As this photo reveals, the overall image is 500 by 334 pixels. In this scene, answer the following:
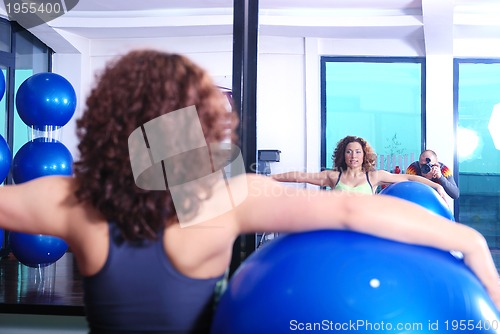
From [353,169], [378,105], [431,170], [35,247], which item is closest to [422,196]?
[353,169]

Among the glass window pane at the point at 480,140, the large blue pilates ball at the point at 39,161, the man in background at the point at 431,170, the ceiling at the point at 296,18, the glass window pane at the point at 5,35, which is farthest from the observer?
the glass window pane at the point at 480,140

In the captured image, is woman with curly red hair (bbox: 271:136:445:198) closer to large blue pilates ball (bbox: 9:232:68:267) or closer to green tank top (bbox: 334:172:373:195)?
green tank top (bbox: 334:172:373:195)

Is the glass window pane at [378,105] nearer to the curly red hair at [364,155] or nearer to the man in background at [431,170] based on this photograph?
the man in background at [431,170]

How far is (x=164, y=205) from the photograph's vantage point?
0.72 metres

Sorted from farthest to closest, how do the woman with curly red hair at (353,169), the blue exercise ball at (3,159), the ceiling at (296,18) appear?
1. the ceiling at (296,18)
2. the woman with curly red hair at (353,169)
3. the blue exercise ball at (3,159)

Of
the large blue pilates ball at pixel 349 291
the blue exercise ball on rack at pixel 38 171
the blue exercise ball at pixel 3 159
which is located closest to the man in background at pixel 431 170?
the blue exercise ball on rack at pixel 38 171

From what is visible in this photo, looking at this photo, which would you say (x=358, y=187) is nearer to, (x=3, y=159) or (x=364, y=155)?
(x=364, y=155)

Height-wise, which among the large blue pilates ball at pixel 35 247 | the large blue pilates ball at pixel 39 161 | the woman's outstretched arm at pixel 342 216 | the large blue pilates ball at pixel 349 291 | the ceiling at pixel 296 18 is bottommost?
the large blue pilates ball at pixel 35 247

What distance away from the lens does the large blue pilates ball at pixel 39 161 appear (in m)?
2.88

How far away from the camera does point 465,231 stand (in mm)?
792

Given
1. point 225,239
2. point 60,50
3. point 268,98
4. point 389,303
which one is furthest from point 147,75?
point 60,50

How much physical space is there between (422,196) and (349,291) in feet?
2.87

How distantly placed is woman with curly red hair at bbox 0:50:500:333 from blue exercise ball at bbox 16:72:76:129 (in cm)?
231

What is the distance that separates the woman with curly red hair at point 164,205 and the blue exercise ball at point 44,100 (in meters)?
2.31
